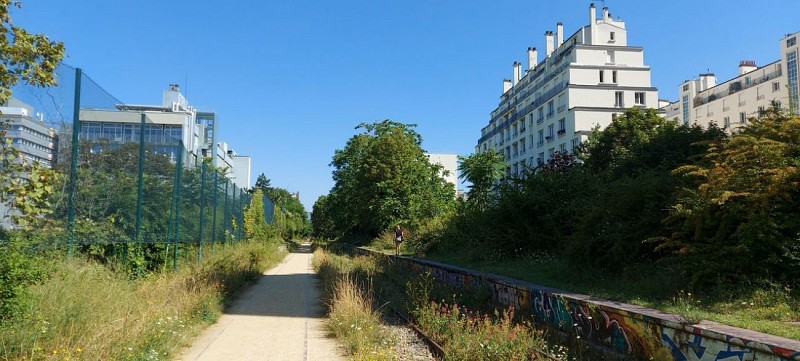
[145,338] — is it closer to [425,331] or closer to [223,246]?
[425,331]

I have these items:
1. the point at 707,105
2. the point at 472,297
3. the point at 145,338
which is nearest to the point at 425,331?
the point at 472,297

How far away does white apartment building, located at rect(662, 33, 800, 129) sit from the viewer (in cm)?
6275

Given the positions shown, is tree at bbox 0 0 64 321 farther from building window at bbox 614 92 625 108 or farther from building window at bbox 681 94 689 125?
building window at bbox 681 94 689 125

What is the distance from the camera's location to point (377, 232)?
36.5 meters

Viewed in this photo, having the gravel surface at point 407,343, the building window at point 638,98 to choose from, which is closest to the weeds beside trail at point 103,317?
the gravel surface at point 407,343

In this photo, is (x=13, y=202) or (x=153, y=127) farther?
(x=153, y=127)

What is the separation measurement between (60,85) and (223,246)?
14189 millimetres

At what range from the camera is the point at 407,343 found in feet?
28.8

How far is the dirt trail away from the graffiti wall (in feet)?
11.5

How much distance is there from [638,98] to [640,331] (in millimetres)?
63618

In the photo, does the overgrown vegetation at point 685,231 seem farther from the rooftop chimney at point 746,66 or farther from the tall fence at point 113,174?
the rooftop chimney at point 746,66

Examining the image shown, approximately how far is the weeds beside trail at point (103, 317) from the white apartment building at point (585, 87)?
51.6 meters

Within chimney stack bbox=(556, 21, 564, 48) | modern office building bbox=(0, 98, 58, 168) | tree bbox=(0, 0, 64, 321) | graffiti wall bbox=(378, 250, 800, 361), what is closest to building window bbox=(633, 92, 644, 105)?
chimney stack bbox=(556, 21, 564, 48)

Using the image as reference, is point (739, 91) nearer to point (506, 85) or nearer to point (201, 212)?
point (506, 85)
